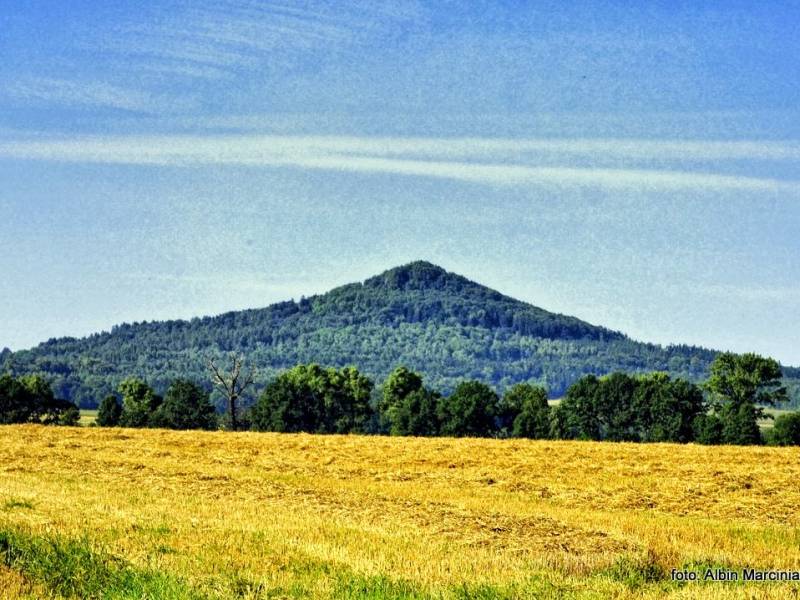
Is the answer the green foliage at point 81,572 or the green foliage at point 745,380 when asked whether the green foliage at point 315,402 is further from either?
the green foliage at point 81,572

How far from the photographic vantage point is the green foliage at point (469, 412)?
9362 cm

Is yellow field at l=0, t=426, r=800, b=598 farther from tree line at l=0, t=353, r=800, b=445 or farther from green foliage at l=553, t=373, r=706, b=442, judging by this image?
tree line at l=0, t=353, r=800, b=445

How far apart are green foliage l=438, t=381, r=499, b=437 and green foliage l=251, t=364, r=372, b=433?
13.4 meters

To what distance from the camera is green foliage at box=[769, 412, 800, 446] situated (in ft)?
262

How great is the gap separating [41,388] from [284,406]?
960 inches

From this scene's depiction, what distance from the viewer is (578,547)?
73.7 ft

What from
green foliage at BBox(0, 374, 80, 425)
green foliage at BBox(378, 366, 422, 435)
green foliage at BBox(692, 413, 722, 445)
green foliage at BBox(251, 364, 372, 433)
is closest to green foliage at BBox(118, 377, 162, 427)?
green foliage at BBox(0, 374, 80, 425)

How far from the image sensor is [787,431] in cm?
8088

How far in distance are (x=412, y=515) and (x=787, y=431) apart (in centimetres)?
6037

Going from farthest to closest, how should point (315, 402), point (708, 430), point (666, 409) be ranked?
point (315, 402) < point (666, 409) < point (708, 430)

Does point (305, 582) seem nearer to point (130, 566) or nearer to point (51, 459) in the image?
point (130, 566)

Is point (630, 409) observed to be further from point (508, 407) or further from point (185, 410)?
point (185, 410)

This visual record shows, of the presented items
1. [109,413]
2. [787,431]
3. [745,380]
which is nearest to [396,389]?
[109,413]

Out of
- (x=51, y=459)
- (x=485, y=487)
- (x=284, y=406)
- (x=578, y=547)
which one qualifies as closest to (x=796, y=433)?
(x=284, y=406)
